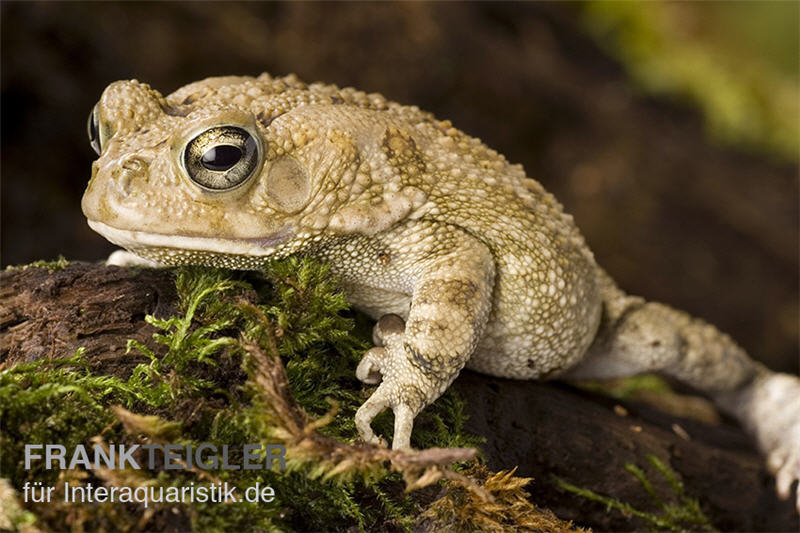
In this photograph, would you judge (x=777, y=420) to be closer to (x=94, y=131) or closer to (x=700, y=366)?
(x=700, y=366)

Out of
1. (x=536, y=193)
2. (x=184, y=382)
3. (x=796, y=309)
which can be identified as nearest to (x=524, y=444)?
(x=536, y=193)

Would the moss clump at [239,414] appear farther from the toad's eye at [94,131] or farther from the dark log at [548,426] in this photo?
the toad's eye at [94,131]

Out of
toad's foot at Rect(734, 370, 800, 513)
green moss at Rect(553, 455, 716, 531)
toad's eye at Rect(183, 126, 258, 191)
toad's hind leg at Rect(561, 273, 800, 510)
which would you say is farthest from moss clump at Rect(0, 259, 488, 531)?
toad's foot at Rect(734, 370, 800, 513)

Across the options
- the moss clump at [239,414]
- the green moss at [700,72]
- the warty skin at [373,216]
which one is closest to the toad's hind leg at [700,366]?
the warty skin at [373,216]

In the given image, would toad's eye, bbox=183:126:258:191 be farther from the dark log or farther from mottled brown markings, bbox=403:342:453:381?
mottled brown markings, bbox=403:342:453:381

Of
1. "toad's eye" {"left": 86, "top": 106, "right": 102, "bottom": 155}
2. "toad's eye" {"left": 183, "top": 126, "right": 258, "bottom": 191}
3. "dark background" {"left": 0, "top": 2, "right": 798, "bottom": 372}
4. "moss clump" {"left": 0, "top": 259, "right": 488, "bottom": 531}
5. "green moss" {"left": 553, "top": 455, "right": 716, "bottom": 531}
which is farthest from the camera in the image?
"dark background" {"left": 0, "top": 2, "right": 798, "bottom": 372}

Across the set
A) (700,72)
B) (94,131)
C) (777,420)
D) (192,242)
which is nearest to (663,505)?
(777,420)
